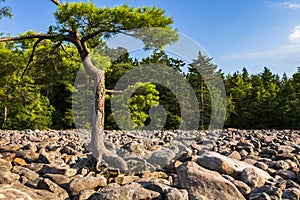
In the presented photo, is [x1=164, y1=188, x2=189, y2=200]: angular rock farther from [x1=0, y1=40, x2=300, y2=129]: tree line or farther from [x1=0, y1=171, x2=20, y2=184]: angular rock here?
[x1=0, y1=40, x2=300, y2=129]: tree line

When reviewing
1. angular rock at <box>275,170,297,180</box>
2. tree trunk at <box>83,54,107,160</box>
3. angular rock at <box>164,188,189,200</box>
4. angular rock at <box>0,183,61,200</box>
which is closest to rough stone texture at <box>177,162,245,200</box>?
angular rock at <box>164,188,189,200</box>

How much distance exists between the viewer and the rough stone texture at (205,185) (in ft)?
11.2

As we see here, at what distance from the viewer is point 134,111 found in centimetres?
1512

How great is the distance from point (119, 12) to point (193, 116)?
12.2m

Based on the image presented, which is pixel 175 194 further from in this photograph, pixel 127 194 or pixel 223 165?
pixel 223 165

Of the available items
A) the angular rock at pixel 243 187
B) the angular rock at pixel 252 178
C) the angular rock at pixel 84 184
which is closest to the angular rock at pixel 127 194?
the angular rock at pixel 84 184

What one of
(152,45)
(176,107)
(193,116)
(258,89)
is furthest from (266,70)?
(152,45)

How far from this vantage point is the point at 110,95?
17.2m

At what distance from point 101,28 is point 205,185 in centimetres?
314

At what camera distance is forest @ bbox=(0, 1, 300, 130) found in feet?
20.7

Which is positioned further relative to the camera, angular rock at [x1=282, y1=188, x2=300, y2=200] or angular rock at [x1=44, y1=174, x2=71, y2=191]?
angular rock at [x1=44, y1=174, x2=71, y2=191]

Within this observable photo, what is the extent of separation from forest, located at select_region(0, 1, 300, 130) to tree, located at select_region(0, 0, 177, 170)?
2 cm

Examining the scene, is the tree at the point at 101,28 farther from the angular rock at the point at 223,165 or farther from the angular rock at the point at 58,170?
the angular rock at the point at 223,165

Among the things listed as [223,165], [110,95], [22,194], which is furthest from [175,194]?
[110,95]
